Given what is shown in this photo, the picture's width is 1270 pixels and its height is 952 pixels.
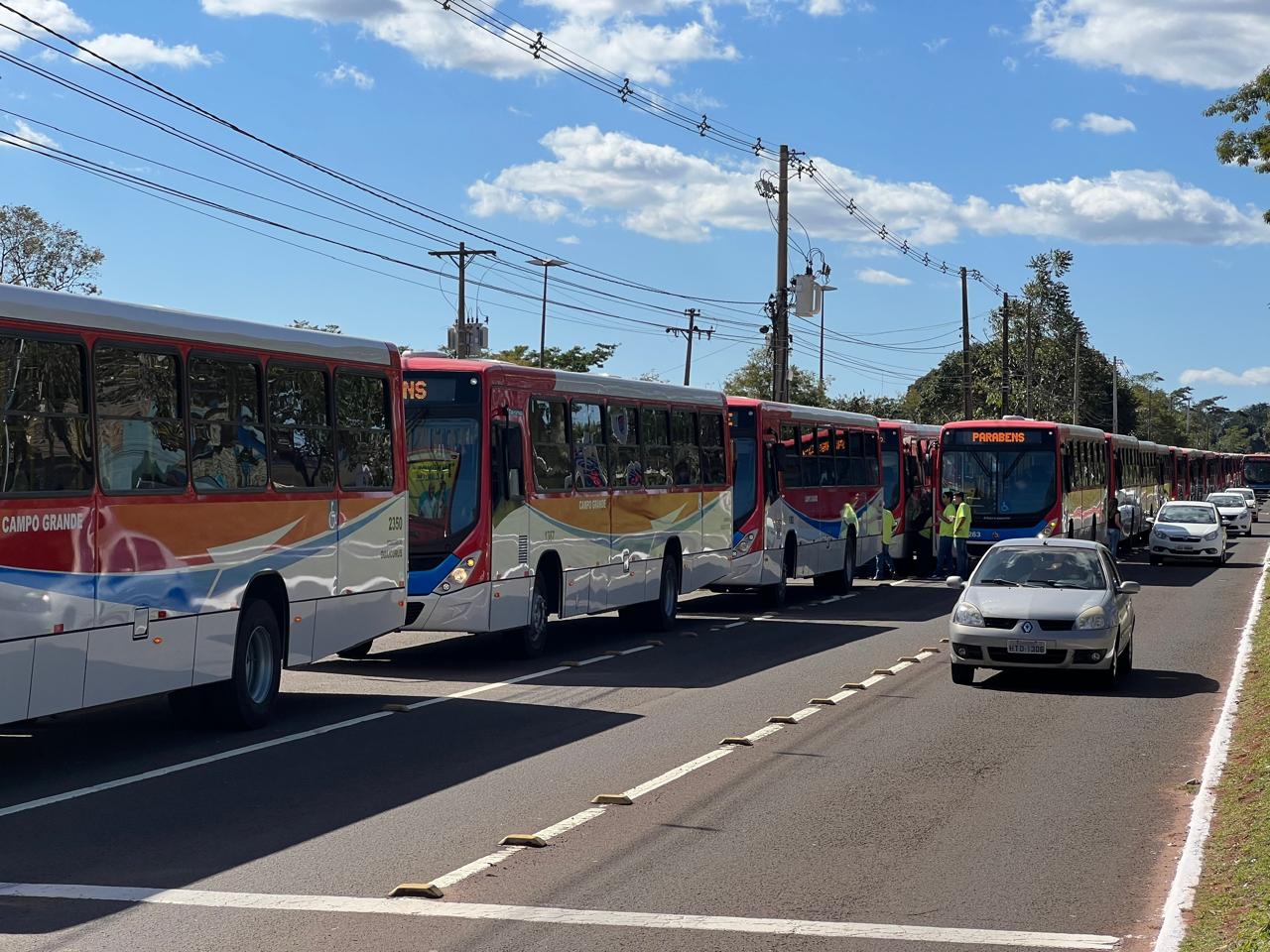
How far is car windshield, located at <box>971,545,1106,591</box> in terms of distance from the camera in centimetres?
1750

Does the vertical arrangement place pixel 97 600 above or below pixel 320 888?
above

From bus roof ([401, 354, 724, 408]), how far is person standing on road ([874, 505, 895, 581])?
10.5 meters

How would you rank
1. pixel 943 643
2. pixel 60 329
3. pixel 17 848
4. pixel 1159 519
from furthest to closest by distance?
pixel 1159 519
pixel 943 643
pixel 60 329
pixel 17 848

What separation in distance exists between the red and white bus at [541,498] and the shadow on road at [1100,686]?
505cm

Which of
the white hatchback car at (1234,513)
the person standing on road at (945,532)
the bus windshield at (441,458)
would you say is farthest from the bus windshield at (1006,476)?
the white hatchback car at (1234,513)

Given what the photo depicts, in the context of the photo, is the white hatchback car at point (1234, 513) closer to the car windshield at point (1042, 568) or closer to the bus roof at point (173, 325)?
the car windshield at point (1042, 568)

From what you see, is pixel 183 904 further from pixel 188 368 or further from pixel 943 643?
pixel 943 643

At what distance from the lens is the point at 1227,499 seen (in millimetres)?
59594

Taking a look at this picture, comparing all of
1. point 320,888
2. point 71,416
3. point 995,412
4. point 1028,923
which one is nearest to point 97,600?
point 71,416

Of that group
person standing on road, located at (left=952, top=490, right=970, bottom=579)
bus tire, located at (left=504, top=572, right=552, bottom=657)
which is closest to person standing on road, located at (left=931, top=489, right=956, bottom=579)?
person standing on road, located at (left=952, top=490, right=970, bottom=579)

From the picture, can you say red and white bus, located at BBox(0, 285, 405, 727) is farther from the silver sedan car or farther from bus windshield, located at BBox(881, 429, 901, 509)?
bus windshield, located at BBox(881, 429, 901, 509)

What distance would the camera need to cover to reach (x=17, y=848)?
900 cm

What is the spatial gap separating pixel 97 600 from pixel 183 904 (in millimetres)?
3921

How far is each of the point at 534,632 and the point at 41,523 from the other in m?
8.87
